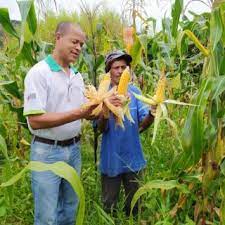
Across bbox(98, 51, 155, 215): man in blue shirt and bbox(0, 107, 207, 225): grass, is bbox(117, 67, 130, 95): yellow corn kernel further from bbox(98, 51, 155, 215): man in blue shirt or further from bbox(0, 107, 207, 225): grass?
bbox(0, 107, 207, 225): grass

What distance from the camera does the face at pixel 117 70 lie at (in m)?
2.45

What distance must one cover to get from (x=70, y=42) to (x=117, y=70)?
361mm

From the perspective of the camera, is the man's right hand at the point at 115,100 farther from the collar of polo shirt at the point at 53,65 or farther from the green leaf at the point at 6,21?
the green leaf at the point at 6,21

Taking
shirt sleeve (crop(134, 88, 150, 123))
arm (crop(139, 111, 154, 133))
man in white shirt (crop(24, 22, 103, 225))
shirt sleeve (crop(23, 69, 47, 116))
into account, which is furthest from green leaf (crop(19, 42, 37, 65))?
arm (crop(139, 111, 154, 133))

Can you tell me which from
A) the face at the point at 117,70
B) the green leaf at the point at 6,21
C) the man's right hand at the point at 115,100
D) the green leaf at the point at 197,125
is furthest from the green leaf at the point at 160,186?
the green leaf at the point at 6,21

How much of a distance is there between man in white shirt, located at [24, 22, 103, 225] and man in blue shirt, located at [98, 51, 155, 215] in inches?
8.1

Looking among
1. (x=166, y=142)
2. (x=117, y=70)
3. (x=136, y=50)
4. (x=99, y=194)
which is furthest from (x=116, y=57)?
(x=166, y=142)

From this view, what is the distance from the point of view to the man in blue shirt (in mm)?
2461

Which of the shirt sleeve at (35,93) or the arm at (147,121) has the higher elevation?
the shirt sleeve at (35,93)

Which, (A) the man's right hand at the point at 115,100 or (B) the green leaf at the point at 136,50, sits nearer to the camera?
(A) the man's right hand at the point at 115,100

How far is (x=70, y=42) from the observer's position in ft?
7.28

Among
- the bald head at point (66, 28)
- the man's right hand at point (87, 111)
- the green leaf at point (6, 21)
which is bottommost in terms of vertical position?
the man's right hand at point (87, 111)

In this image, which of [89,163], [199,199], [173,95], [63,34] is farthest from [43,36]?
[199,199]

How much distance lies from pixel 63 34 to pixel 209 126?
92 cm
